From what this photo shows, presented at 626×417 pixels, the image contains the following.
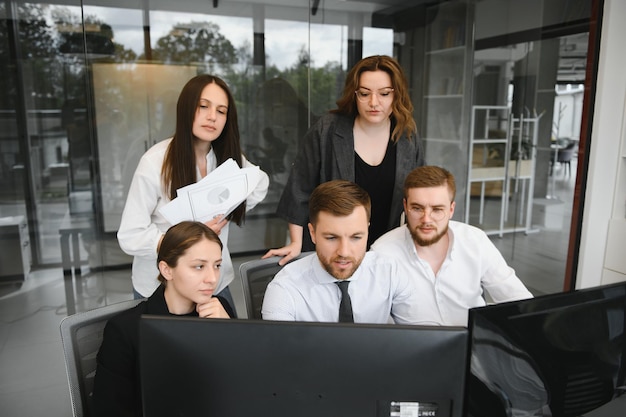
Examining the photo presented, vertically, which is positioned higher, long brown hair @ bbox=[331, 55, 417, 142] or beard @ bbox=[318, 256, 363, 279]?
long brown hair @ bbox=[331, 55, 417, 142]

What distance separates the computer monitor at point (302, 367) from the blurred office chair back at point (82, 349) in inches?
32.1

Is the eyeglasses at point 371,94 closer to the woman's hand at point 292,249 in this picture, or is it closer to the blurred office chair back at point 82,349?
the woman's hand at point 292,249

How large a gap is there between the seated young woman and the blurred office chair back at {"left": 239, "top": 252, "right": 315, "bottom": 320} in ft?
0.90

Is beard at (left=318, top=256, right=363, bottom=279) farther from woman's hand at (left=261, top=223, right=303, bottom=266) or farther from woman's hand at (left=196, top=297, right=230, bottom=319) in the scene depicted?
woman's hand at (left=261, top=223, right=303, bottom=266)

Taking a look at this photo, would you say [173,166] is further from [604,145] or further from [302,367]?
[604,145]

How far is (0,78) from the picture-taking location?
3.89 meters

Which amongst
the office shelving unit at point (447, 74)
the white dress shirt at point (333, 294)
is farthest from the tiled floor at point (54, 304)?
A: the white dress shirt at point (333, 294)

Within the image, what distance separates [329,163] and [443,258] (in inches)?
30.9

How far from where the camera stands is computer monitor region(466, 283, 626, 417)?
85 cm

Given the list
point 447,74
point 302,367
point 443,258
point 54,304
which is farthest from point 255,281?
point 447,74

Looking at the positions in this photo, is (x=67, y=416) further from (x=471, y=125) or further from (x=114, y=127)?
(x=471, y=125)

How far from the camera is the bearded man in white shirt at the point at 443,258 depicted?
71.7 inches

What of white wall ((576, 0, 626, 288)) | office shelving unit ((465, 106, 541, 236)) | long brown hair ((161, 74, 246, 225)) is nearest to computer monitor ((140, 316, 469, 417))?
long brown hair ((161, 74, 246, 225))

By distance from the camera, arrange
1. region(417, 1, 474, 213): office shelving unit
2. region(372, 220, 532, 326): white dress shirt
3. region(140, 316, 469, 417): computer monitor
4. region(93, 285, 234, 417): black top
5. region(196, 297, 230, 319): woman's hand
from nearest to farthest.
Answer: region(140, 316, 469, 417): computer monitor → region(93, 285, 234, 417): black top → region(196, 297, 230, 319): woman's hand → region(372, 220, 532, 326): white dress shirt → region(417, 1, 474, 213): office shelving unit
